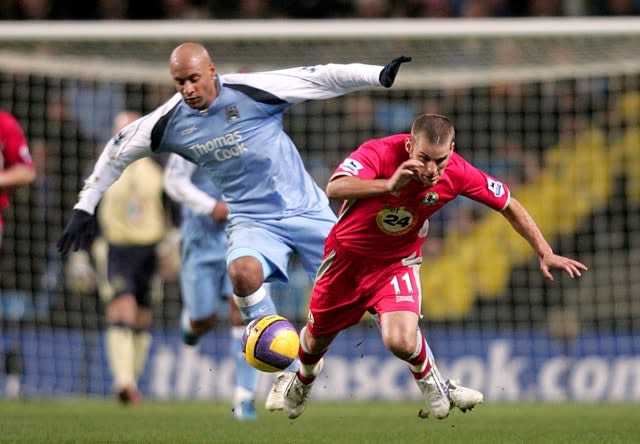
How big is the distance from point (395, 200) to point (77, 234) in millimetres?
1958

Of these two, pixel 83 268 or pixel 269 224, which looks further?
pixel 83 268

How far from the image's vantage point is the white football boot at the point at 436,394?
285 inches

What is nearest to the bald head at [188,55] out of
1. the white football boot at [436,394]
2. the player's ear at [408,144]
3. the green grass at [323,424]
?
the player's ear at [408,144]

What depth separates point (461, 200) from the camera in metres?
14.5

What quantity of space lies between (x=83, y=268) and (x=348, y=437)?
7.26 metres

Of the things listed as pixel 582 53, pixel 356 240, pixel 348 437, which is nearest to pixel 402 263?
pixel 356 240

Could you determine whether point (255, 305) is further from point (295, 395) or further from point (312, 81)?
point (312, 81)

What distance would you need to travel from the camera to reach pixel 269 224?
8.11 meters

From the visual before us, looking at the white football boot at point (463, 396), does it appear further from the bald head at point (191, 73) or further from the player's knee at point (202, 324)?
the player's knee at point (202, 324)

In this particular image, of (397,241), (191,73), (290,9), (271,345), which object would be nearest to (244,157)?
(191,73)

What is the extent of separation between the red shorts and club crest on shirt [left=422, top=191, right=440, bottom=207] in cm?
49

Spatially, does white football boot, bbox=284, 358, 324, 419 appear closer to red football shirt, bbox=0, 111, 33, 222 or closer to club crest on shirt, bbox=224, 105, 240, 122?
club crest on shirt, bbox=224, 105, 240, 122

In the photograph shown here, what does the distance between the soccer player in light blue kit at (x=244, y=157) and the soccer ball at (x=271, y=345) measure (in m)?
0.47

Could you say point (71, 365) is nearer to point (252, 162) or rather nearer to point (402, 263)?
point (252, 162)
